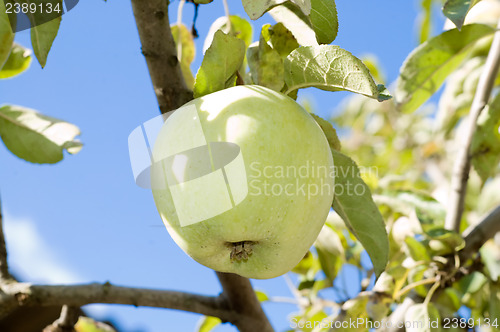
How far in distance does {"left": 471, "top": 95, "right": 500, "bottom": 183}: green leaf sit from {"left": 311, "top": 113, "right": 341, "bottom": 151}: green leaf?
1.69 feet

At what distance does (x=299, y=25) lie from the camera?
0.75 metres

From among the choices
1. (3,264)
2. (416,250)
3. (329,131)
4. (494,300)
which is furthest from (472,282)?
(3,264)

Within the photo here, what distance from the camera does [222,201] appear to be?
63cm

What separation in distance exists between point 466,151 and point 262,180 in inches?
29.5

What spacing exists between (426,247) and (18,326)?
6.21 ft

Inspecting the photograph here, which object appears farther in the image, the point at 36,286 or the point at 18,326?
the point at 18,326

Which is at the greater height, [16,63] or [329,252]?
[16,63]

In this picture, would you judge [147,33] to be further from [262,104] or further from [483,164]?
[483,164]

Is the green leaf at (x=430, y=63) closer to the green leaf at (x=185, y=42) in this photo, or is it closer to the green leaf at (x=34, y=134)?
the green leaf at (x=185, y=42)

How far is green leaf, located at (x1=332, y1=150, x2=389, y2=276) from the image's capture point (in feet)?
2.67

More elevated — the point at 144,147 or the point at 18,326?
the point at 144,147

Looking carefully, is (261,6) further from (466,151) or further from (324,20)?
(466,151)

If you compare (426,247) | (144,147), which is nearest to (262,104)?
(144,147)

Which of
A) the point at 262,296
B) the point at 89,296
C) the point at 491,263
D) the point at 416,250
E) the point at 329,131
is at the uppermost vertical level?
the point at 329,131
